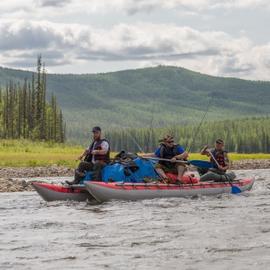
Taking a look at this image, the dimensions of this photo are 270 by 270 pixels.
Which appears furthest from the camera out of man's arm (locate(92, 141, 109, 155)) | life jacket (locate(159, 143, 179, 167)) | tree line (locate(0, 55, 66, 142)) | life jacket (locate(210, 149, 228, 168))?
tree line (locate(0, 55, 66, 142))

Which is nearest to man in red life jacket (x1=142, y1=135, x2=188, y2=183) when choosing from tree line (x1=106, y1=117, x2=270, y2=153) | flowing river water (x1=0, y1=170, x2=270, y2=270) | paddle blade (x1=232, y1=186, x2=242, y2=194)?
flowing river water (x1=0, y1=170, x2=270, y2=270)

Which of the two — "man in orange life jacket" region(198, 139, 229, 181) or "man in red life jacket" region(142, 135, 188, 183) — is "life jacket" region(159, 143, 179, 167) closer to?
"man in red life jacket" region(142, 135, 188, 183)

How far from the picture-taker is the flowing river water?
12500 millimetres

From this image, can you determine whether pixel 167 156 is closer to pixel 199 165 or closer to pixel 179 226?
pixel 199 165

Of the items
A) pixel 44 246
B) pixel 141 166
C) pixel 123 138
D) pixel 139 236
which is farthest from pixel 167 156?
pixel 123 138

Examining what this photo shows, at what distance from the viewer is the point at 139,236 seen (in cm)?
1534

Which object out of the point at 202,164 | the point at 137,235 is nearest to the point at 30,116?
the point at 202,164

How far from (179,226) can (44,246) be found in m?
3.98

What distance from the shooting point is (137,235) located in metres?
15.5

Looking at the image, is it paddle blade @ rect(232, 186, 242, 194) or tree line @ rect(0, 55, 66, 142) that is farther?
tree line @ rect(0, 55, 66, 142)

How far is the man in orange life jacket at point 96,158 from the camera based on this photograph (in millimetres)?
23375

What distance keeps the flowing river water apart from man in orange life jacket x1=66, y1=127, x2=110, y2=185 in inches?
50.0

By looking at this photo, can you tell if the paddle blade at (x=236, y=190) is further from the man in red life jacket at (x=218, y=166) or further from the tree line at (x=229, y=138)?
the tree line at (x=229, y=138)

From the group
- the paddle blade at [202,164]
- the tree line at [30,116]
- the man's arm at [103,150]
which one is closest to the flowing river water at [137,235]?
the man's arm at [103,150]
